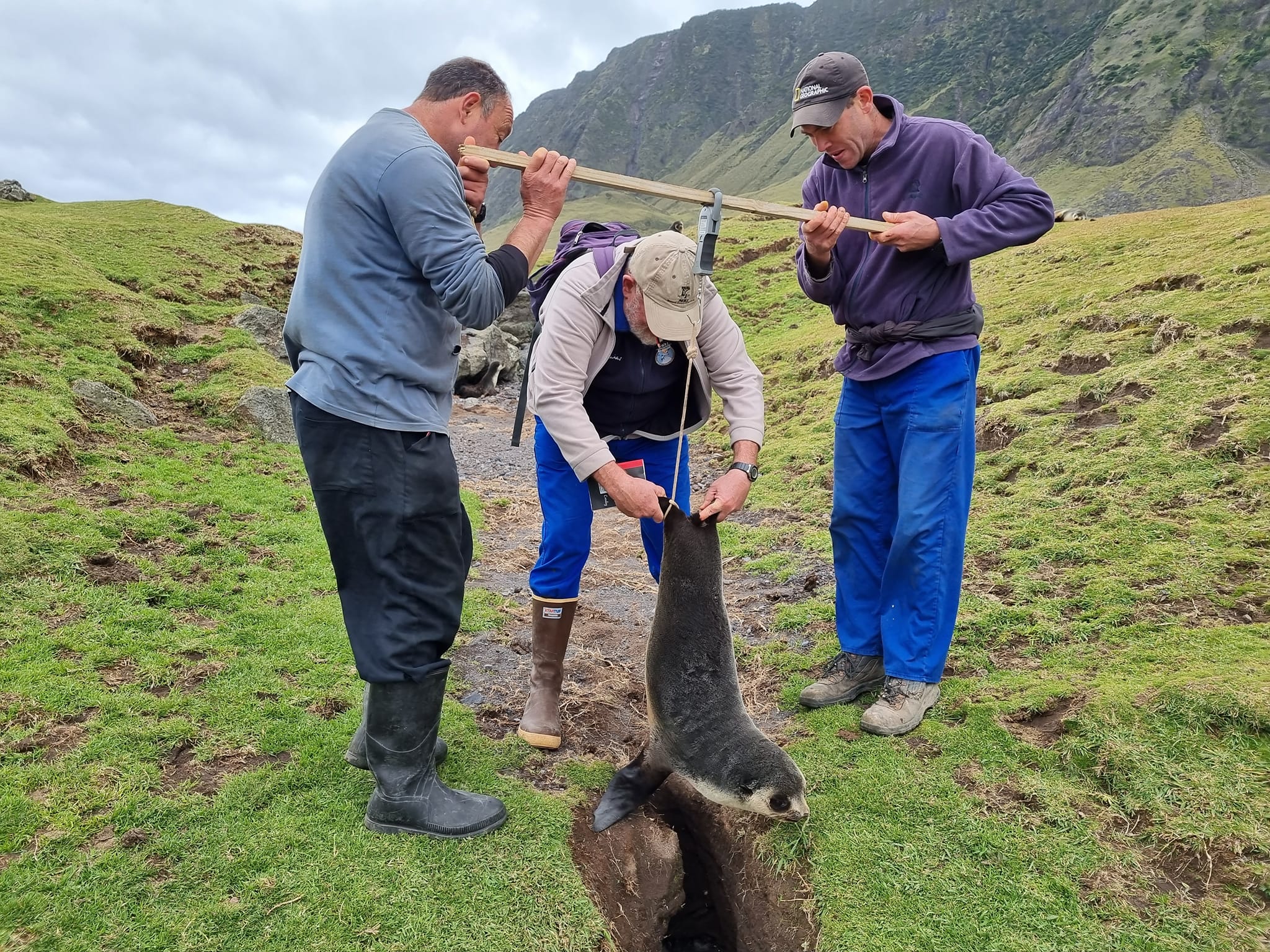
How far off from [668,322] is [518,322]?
2437cm

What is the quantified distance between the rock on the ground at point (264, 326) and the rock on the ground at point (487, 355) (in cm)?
438

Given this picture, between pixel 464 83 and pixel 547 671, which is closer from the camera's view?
pixel 464 83

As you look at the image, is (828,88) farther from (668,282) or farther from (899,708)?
(899,708)

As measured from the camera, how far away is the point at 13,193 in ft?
101

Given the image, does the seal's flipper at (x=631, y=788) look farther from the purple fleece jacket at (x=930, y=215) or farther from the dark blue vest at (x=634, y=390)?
the purple fleece jacket at (x=930, y=215)

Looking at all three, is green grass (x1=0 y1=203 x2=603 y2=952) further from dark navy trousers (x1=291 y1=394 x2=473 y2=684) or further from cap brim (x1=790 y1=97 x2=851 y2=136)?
cap brim (x1=790 y1=97 x2=851 y2=136)

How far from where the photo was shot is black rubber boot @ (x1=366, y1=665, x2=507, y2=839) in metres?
3.64

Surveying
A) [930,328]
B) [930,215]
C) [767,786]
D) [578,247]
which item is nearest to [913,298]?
[930,328]

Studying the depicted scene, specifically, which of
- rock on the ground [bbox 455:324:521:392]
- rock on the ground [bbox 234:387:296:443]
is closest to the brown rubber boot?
rock on the ground [bbox 234:387:296:443]

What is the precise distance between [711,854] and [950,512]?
8.36ft

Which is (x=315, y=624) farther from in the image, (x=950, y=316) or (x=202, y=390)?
(x=202, y=390)

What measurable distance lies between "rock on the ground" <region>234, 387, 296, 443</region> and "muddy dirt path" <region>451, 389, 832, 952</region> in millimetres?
5178

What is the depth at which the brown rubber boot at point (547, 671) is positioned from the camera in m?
4.78

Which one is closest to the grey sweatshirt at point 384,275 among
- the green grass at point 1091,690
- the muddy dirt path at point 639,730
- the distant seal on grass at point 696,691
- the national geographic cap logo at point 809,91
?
the distant seal on grass at point 696,691
